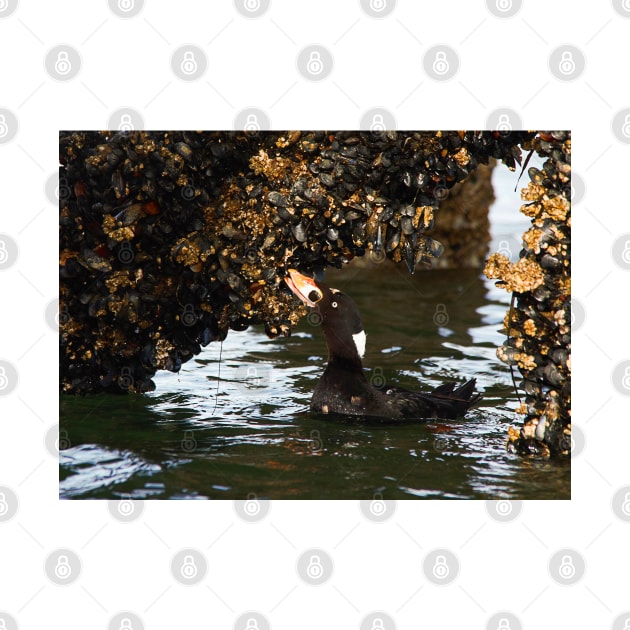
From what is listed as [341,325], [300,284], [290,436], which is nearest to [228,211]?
[300,284]

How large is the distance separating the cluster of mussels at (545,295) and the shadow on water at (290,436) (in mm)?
462

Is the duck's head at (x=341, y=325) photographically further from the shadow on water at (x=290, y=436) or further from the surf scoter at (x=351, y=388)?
the shadow on water at (x=290, y=436)

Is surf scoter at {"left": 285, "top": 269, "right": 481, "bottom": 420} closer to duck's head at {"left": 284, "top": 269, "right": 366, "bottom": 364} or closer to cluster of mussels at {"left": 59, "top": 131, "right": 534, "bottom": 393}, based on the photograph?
duck's head at {"left": 284, "top": 269, "right": 366, "bottom": 364}

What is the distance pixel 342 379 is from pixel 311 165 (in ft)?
7.03

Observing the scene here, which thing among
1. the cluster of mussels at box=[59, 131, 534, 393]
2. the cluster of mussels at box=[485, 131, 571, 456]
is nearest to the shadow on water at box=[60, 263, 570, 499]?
the cluster of mussels at box=[485, 131, 571, 456]

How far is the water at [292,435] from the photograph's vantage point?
6594 mm

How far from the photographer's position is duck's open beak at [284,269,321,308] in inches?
310

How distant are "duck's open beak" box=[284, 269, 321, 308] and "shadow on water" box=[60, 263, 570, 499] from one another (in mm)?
1168

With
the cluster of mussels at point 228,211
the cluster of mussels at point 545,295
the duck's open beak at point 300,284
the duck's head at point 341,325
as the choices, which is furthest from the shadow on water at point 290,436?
the duck's open beak at point 300,284

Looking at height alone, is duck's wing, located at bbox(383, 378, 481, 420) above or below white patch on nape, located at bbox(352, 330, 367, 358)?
below

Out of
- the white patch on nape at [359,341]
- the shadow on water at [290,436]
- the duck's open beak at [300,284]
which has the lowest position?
the shadow on water at [290,436]

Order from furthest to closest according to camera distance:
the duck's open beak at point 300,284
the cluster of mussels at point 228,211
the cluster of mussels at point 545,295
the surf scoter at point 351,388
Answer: the surf scoter at point 351,388 → the duck's open beak at point 300,284 → the cluster of mussels at point 228,211 → the cluster of mussels at point 545,295

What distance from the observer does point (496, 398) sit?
9320mm

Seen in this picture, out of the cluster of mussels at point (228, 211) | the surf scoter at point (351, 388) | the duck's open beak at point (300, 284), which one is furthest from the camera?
the surf scoter at point (351, 388)
